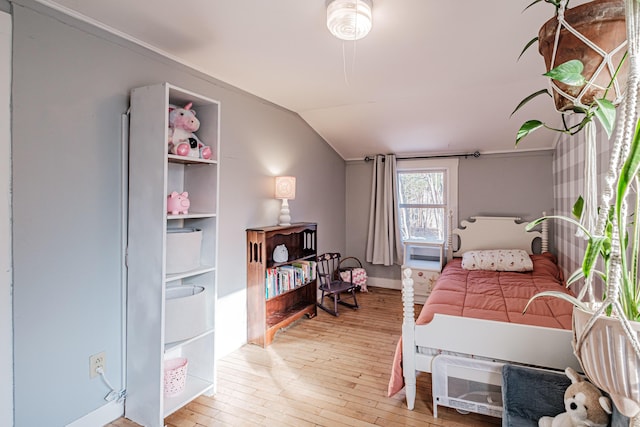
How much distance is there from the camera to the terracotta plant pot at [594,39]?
2.75 feet

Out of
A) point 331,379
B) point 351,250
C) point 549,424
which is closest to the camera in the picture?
point 549,424

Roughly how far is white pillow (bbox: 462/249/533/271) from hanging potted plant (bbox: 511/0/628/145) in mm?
2978

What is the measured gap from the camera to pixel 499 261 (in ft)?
11.8

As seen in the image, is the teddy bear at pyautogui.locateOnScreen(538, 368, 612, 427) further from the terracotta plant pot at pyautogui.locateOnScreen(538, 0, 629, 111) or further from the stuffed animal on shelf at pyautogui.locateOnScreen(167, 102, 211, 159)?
the stuffed animal on shelf at pyautogui.locateOnScreen(167, 102, 211, 159)

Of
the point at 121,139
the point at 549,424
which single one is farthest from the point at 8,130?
the point at 549,424

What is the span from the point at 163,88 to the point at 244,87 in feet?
3.91

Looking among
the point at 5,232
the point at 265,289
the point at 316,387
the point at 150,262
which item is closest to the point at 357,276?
the point at 265,289

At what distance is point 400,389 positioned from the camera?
7.05 feet

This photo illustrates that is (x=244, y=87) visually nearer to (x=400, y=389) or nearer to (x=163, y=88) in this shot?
(x=163, y=88)

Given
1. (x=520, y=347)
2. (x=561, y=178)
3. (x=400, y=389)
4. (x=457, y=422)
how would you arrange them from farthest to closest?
(x=561, y=178), (x=400, y=389), (x=457, y=422), (x=520, y=347)

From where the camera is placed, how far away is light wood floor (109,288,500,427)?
1.97 meters

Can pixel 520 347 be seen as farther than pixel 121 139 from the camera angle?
No

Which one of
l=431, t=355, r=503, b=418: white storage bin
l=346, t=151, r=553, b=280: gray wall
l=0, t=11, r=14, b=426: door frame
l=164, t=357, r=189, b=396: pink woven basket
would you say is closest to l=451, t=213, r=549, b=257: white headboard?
l=346, t=151, r=553, b=280: gray wall

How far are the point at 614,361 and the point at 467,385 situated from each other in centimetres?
130
